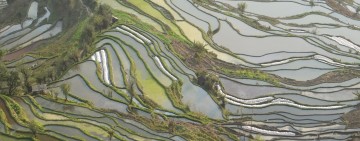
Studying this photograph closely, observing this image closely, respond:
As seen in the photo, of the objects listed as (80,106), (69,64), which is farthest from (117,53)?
(80,106)

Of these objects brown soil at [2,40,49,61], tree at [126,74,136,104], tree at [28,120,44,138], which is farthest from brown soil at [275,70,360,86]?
brown soil at [2,40,49,61]

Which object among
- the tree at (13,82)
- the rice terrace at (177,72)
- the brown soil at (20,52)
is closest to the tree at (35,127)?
the rice terrace at (177,72)

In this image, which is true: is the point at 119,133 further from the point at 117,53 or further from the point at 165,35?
the point at 165,35

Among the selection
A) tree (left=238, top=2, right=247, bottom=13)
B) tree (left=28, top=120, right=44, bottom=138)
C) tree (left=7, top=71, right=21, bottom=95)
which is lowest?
tree (left=28, top=120, right=44, bottom=138)

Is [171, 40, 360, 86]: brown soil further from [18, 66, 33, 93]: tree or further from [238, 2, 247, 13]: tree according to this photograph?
[238, 2, 247, 13]: tree

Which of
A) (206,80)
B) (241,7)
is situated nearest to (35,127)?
(206,80)

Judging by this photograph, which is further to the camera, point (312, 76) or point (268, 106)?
point (312, 76)
